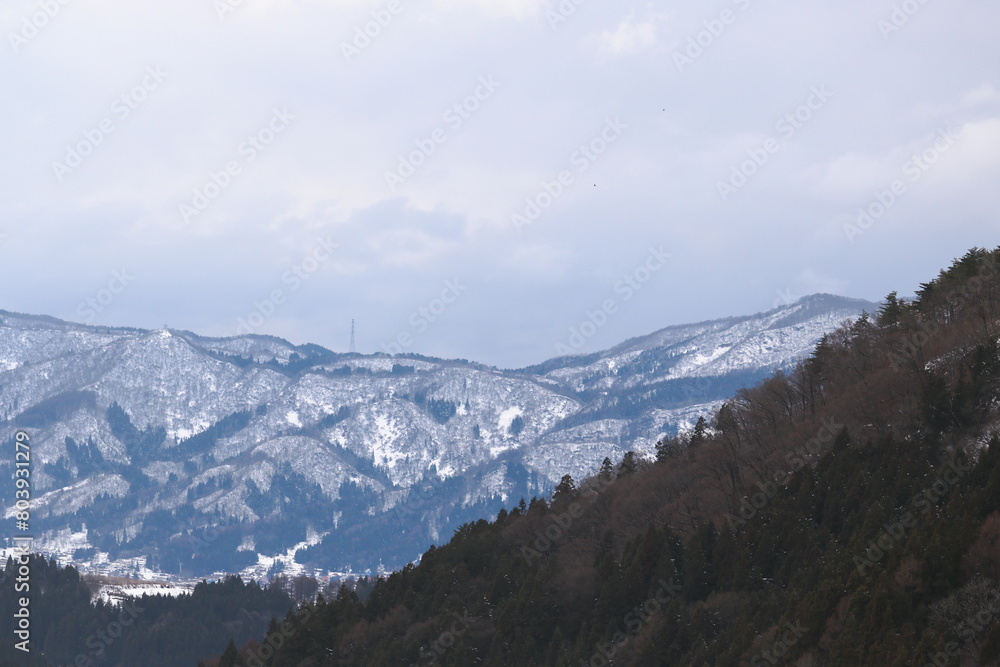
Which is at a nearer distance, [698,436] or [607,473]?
[698,436]

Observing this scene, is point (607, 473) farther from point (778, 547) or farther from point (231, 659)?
point (778, 547)

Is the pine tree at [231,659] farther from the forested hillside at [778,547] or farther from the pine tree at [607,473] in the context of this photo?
the pine tree at [607,473]

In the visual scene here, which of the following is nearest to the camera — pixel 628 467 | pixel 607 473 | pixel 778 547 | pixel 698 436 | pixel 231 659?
pixel 778 547

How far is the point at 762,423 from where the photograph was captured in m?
132

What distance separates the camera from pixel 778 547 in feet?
312

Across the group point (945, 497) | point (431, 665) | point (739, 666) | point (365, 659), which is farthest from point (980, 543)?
point (365, 659)

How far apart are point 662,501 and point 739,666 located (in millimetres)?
51138

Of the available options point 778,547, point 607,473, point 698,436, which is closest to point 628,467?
point 607,473

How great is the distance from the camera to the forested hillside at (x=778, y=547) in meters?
68.3

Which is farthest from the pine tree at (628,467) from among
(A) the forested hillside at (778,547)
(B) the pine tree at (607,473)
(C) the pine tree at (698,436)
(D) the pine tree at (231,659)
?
(D) the pine tree at (231,659)

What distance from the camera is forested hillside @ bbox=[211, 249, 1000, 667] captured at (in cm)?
6831

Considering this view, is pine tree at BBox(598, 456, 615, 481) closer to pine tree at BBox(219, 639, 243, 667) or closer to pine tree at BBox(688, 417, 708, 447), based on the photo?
pine tree at BBox(688, 417, 708, 447)

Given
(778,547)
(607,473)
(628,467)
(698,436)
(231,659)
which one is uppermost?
(698,436)

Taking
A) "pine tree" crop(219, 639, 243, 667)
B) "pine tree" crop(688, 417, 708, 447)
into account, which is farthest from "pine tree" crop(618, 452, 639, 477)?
"pine tree" crop(219, 639, 243, 667)
